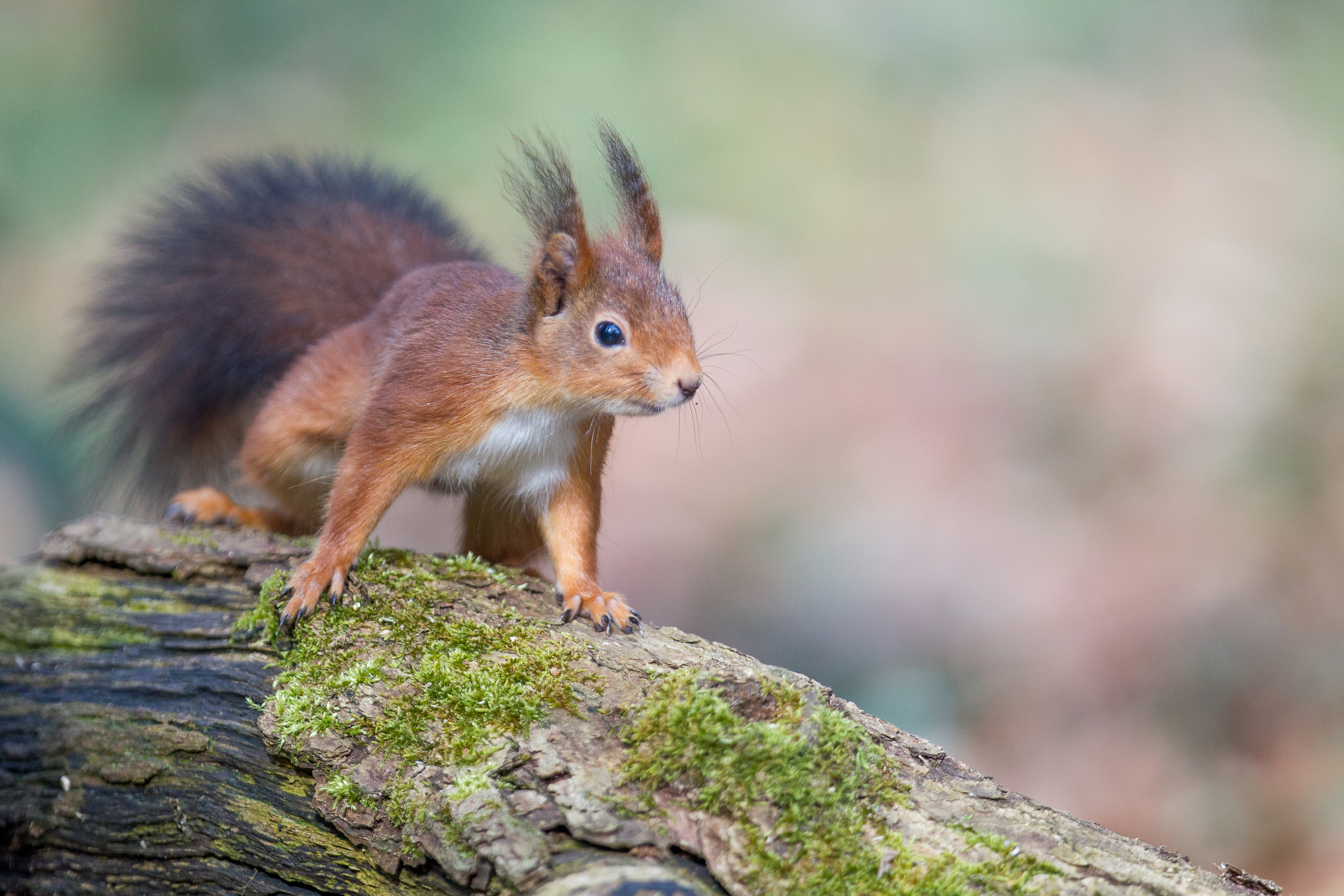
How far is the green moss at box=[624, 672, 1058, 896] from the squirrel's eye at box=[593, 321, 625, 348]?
77cm

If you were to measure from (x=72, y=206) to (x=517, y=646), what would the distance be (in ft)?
14.2

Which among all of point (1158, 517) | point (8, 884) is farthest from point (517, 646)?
point (1158, 517)

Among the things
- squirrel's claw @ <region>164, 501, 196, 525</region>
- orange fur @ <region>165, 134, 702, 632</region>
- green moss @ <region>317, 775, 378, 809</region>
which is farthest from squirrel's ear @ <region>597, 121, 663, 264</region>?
squirrel's claw @ <region>164, 501, 196, 525</region>

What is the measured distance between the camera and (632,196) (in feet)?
7.16

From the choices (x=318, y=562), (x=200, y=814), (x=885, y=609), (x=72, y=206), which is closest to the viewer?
(x=200, y=814)

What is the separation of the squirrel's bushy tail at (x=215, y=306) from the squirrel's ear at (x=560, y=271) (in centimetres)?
90

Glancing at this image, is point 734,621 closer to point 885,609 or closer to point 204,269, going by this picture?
point 885,609

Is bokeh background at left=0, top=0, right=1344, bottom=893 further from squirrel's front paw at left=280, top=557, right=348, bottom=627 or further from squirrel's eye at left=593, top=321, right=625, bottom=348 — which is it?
squirrel's front paw at left=280, top=557, right=348, bottom=627

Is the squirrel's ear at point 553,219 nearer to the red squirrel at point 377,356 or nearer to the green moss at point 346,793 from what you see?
the red squirrel at point 377,356

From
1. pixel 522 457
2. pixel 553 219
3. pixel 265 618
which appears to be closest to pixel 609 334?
pixel 553 219

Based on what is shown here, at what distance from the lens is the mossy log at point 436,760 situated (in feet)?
4.38

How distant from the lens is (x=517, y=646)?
179 cm

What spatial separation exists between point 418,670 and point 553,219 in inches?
38.3

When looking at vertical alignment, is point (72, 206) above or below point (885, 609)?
above
